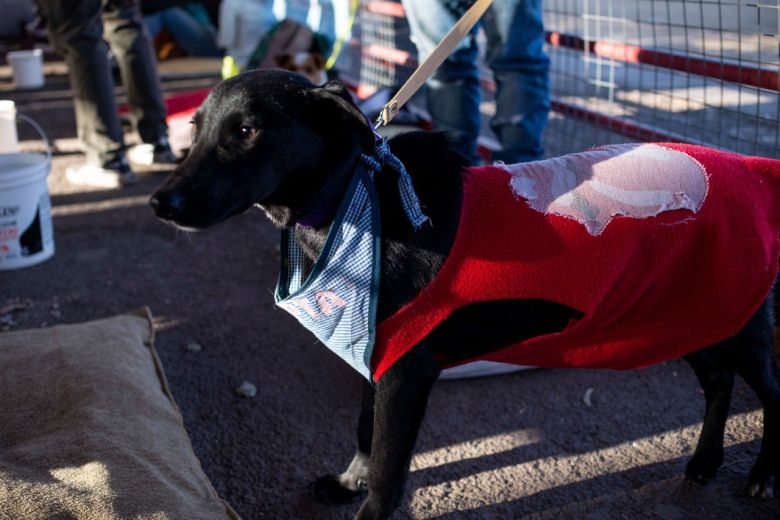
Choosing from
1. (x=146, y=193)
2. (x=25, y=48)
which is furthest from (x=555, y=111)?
(x=25, y=48)

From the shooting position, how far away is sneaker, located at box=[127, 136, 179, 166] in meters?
5.08

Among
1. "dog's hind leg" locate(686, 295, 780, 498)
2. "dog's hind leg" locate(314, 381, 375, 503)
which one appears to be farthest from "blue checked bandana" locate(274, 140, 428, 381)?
"dog's hind leg" locate(686, 295, 780, 498)

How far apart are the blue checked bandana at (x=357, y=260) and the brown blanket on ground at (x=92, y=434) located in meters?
0.57

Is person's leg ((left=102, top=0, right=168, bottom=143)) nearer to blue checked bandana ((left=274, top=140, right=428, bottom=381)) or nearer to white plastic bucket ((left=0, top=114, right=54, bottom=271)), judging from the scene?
white plastic bucket ((left=0, top=114, right=54, bottom=271))

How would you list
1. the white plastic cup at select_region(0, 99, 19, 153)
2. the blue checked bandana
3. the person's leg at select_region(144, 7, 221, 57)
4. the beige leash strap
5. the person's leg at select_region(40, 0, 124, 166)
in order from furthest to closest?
the person's leg at select_region(144, 7, 221, 57), the person's leg at select_region(40, 0, 124, 166), the white plastic cup at select_region(0, 99, 19, 153), the beige leash strap, the blue checked bandana

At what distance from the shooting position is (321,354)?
296cm

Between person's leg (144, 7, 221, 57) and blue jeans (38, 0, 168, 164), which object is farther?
person's leg (144, 7, 221, 57)

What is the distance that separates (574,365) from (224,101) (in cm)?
105

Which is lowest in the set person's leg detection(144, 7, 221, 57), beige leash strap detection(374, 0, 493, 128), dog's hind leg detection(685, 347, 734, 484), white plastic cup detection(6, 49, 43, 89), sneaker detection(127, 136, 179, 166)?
dog's hind leg detection(685, 347, 734, 484)

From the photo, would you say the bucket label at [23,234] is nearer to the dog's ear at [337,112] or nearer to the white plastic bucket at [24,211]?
the white plastic bucket at [24,211]

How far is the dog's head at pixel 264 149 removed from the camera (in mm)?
1623

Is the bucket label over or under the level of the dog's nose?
under

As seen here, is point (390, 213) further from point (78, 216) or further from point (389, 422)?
point (78, 216)

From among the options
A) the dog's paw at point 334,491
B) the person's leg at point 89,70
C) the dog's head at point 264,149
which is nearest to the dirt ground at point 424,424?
the dog's paw at point 334,491
